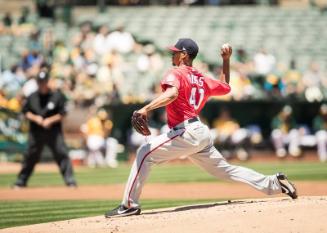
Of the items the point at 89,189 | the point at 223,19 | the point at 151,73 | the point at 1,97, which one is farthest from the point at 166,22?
the point at 89,189

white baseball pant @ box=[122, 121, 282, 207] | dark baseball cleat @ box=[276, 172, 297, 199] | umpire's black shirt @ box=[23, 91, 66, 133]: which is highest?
white baseball pant @ box=[122, 121, 282, 207]

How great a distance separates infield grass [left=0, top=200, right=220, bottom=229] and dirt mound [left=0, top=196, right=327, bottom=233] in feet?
3.14

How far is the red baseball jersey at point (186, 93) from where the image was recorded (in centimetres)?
834

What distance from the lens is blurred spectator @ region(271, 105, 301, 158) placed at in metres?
23.0

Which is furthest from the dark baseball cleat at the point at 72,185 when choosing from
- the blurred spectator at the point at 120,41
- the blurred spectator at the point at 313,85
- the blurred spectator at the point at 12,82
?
the blurred spectator at the point at 313,85

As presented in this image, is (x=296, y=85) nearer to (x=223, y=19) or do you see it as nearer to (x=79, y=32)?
(x=223, y=19)

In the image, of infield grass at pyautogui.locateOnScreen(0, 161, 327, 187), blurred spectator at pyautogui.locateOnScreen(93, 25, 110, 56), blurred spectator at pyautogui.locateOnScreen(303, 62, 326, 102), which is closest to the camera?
infield grass at pyautogui.locateOnScreen(0, 161, 327, 187)

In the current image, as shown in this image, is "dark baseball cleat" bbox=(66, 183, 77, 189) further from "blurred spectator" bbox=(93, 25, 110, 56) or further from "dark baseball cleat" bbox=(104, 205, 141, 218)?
"blurred spectator" bbox=(93, 25, 110, 56)

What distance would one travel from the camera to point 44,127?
47.6ft

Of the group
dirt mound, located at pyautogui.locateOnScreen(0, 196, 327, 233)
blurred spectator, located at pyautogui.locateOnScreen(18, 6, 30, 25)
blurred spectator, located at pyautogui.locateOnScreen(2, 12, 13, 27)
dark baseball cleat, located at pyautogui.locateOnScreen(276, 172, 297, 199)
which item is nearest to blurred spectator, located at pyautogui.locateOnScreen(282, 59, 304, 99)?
blurred spectator, located at pyautogui.locateOnScreen(18, 6, 30, 25)

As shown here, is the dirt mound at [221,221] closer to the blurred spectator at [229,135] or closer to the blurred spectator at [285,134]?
the blurred spectator at [229,135]

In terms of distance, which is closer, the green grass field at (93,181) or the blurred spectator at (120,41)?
the green grass field at (93,181)

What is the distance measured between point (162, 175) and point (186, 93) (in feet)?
31.2

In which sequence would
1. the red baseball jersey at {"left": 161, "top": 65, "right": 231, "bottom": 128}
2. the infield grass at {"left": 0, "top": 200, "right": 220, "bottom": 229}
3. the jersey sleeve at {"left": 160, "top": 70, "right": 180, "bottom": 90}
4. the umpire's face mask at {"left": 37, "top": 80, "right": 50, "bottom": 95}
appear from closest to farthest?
the jersey sleeve at {"left": 160, "top": 70, "right": 180, "bottom": 90} → the red baseball jersey at {"left": 161, "top": 65, "right": 231, "bottom": 128} → the infield grass at {"left": 0, "top": 200, "right": 220, "bottom": 229} → the umpire's face mask at {"left": 37, "top": 80, "right": 50, "bottom": 95}
